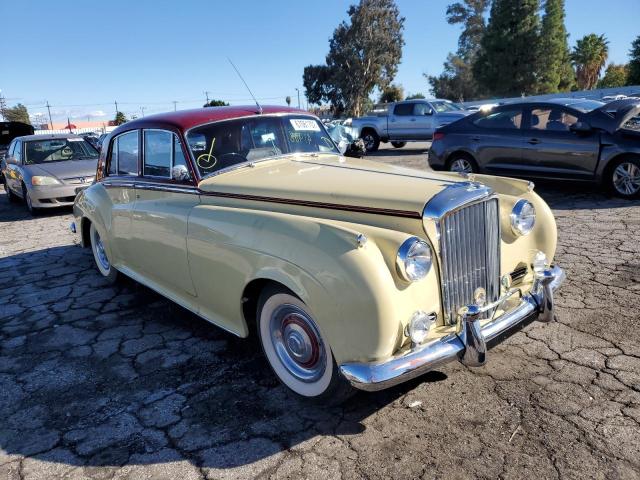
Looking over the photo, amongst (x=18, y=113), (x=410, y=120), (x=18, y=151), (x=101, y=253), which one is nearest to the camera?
(x=101, y=253)

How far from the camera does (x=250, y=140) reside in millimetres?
3922

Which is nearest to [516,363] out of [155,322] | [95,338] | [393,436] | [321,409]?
[393,436]

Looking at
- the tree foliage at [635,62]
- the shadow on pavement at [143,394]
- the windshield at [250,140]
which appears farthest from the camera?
the tree foliage at [635,62]

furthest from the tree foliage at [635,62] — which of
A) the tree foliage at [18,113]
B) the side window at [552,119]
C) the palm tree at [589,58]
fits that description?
the tree foliage at [18,113]

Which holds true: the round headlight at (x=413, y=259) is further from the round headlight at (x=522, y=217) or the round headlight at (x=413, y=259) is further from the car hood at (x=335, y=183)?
the round headlight at (x=522, y=217)

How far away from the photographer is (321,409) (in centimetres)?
286

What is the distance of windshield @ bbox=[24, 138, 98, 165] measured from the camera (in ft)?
32.4

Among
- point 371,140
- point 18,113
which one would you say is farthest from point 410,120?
point 18,113

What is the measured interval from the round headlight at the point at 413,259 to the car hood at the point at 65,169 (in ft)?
27.7

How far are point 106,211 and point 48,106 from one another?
48923 mm

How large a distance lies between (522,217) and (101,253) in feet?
14.4

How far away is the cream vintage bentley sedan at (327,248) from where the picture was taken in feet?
7.88

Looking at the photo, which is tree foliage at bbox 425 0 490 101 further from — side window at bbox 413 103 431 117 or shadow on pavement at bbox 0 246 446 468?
shadow on pavement at bbox 0 246 446 468

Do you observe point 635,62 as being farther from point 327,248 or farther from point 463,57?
point 327,248
